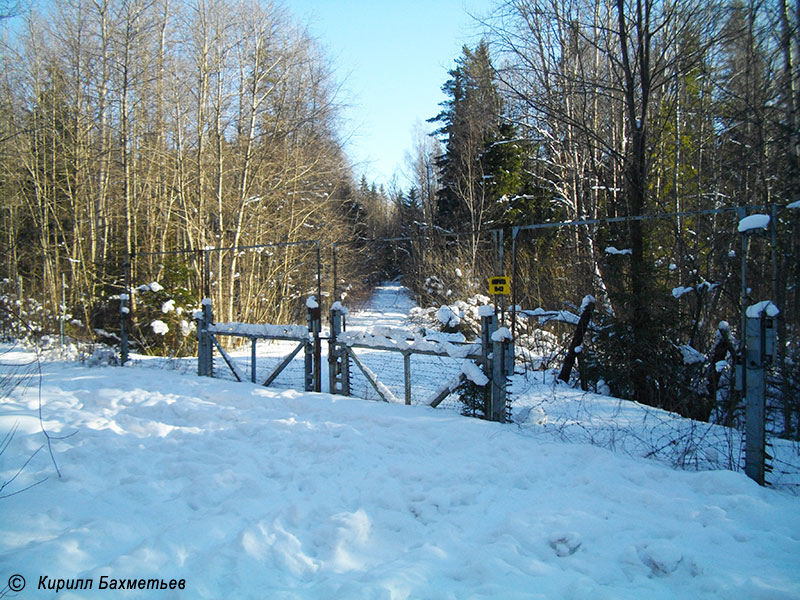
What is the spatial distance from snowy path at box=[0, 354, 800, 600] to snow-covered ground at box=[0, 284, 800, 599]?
0.05ft

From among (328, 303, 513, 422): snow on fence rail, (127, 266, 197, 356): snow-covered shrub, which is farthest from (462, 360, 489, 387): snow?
(127, 266, 197, 356): snow-covered shrub

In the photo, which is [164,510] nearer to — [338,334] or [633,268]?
[338,334]

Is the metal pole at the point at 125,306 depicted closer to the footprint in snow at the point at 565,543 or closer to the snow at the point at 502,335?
the snow at the point at 502,335

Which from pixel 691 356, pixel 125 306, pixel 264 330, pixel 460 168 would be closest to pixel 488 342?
pixel 691 356

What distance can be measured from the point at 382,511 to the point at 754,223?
3.57 m

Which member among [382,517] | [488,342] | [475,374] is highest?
[488,342]

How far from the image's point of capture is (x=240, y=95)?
14281mm

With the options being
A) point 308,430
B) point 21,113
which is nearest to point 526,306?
point 308,430

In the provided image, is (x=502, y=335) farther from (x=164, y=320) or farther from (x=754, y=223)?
(x=164, y=320)

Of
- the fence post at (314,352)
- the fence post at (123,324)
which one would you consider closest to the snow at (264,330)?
the fence post at (314,352)

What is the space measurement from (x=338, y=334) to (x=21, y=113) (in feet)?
60.4

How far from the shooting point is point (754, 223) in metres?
Answer: 3.62

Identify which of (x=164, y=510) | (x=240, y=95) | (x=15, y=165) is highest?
(x=240, y=95)

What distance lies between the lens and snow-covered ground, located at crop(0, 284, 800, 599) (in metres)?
2.69
